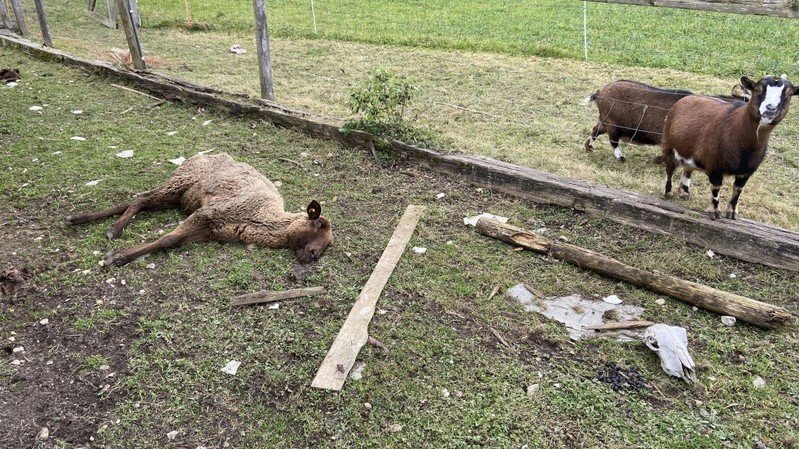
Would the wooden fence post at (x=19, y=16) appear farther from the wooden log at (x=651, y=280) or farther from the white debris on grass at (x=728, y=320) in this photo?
the white debris on grass at (x=728, y=320)

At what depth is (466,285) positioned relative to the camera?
4.38m

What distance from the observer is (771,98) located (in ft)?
13.8

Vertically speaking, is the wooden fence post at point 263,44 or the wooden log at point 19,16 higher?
the wooden log at point 19,16

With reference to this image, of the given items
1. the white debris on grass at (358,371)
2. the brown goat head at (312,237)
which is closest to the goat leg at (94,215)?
the brown goat head at (312,237)

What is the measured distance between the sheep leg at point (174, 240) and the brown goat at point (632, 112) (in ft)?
16.0

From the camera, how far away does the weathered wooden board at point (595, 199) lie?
4.54 m

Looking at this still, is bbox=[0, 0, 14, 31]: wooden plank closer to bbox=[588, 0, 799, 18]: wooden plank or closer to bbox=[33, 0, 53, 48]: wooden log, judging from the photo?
bbox=[33, 0, 53, 48]: wooden log

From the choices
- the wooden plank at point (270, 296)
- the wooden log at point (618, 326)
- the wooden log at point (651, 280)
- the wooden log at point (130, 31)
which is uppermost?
the wooden log at point (130, 31)

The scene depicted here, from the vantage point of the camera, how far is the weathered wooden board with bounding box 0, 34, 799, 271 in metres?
4.54

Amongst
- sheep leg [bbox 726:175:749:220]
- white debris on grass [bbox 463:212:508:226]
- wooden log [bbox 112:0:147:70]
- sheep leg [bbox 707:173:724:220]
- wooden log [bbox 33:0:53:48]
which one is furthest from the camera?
wooden log [bbox 33:0:53:48]

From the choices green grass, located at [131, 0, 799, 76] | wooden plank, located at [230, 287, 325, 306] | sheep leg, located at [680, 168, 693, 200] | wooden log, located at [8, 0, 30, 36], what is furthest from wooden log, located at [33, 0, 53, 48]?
sheep leg, located at [680, 168, 693, 200]

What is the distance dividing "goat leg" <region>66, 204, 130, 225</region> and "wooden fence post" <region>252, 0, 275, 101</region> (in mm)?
3373

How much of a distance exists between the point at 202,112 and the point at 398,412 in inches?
243

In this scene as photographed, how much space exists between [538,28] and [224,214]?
1197 cm
